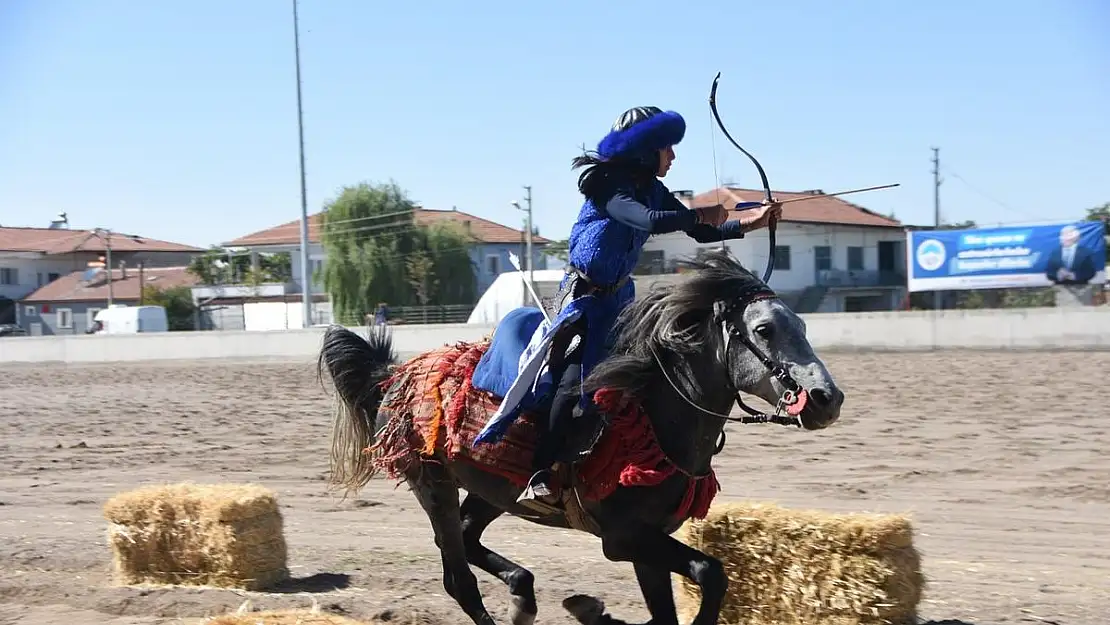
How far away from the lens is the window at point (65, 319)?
6481 centimetres

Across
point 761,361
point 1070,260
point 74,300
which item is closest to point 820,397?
point 761,361

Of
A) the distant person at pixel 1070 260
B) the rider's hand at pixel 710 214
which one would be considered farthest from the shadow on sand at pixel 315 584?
the distant person at pixel 1070 260

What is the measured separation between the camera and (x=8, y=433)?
16828mm

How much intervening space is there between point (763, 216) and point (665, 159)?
620 millimetres

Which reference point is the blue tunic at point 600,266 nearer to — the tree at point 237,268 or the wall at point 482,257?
the wall at point 482,257

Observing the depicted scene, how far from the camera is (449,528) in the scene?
6.46 metres

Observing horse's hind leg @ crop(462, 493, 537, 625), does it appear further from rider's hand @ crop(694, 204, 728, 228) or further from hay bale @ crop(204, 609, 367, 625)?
rider's hand @ crop(694, 204, 728, 228)

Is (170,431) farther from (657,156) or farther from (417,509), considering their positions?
(657,156)

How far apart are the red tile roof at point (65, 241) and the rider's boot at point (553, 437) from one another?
7097cm

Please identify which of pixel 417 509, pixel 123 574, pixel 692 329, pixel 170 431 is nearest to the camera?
pixel 692 329

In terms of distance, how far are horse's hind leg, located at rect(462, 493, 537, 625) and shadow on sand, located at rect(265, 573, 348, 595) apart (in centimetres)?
148

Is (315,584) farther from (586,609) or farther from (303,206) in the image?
(303,206)

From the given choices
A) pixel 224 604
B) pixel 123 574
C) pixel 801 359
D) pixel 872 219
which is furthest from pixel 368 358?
pixel 872 219

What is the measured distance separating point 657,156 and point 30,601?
5347mm
